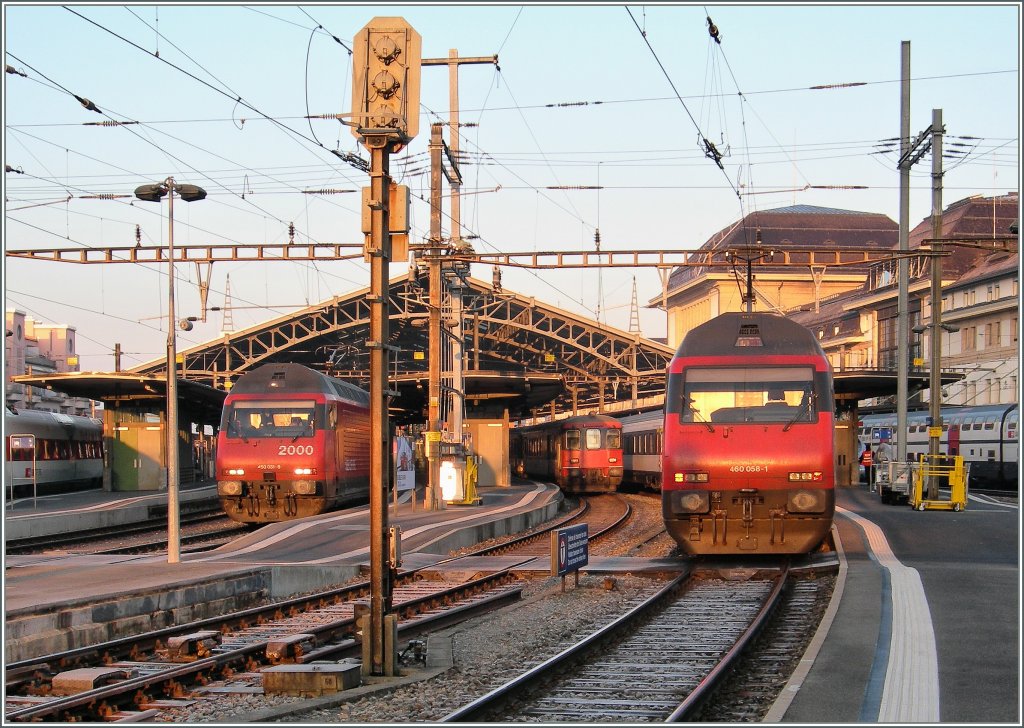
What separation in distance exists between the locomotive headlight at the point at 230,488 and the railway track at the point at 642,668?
48.7ft

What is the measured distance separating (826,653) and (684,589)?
6.33m

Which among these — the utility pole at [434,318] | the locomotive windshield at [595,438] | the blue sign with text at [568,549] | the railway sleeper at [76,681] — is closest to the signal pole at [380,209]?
the railway sleeper at [76,681]

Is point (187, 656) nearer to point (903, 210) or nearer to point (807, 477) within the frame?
point (807, 477)

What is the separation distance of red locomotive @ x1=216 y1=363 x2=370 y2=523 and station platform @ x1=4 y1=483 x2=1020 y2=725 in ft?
5.07

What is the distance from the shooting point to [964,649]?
10133mm

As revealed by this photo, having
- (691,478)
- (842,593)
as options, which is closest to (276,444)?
(691,478)

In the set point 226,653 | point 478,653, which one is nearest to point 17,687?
point 226,653

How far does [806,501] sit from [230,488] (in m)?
15.4

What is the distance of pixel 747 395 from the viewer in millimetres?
17141

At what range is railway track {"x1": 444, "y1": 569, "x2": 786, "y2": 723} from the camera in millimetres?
8875

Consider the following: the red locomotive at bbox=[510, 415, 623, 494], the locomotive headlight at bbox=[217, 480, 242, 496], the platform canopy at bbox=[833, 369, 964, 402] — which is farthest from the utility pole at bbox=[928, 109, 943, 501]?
the red locomotive at bbox=[510, 415, 623, 494]

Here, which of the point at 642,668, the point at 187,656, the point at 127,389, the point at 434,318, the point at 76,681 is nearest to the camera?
the point at 76,681

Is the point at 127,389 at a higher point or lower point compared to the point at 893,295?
lower

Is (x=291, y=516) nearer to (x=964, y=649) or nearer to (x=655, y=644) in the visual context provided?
(x=655, y=644)
